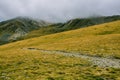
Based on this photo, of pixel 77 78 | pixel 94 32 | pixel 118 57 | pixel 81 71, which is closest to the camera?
pixel 77 78

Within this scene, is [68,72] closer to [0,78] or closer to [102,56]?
[0,78]

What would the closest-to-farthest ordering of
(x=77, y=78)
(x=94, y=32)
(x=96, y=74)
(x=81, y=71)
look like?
(x=77, y=78), (x=96, y=74), (x=81, y=71), (x=94, y=32)

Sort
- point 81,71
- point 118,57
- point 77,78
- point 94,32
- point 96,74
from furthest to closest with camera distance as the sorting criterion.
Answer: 1. point 94,32
2. point 118,57
3. point 81,71
4. point 96,74
5. point 77,78

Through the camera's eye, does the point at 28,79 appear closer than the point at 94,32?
Yes

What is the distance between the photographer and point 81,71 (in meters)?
35.8

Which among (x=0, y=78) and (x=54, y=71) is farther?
A: (x=54, y=71)

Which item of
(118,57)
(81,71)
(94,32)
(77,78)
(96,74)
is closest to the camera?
(77,78)

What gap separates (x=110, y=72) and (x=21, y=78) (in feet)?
36.4

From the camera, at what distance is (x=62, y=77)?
104 ft

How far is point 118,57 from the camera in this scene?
166 ft

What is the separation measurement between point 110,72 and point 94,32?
292ft

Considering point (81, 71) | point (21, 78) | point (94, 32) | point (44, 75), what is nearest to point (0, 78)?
point (21, 78)

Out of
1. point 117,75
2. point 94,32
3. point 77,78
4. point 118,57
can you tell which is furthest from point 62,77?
point 94,32

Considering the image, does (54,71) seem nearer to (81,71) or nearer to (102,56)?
(81,71)
